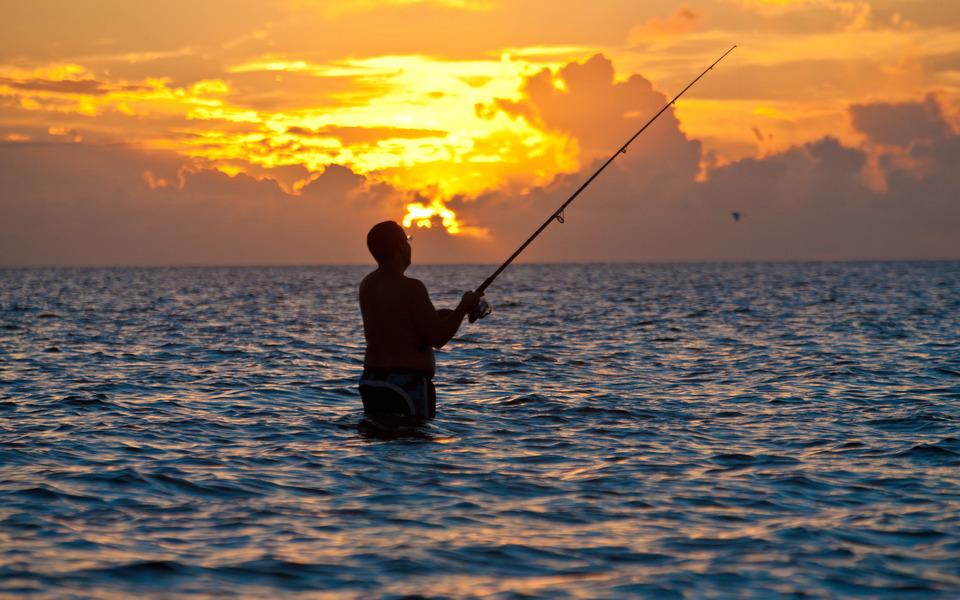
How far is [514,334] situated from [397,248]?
1585 cm

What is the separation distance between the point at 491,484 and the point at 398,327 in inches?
74.7

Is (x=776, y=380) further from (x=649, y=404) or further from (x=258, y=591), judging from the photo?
(x=258, y=591)

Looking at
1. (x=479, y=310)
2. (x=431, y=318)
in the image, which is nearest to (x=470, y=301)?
(x=479, y=310)

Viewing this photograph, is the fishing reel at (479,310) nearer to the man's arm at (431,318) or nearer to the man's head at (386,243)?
the man's arm at (431,318)

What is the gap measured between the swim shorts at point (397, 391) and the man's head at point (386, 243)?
1.01 metres

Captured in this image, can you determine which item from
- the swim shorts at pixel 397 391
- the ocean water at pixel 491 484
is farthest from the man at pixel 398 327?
the ocean water at pixel 491 484

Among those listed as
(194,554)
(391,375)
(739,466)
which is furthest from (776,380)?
(194,554)

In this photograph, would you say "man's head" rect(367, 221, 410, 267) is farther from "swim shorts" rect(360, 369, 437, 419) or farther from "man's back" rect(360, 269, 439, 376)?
"swim shorts" rect(360, 369, 437, 419)

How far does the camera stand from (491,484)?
22.2 ft

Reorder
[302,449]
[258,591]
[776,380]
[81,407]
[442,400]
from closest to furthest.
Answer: [258,591], [302,449], [81,407], [442,400], [776,380]

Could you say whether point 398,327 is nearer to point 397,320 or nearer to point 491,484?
point 397,320

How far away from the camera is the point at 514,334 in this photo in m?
23.8

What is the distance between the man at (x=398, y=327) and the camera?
795 cm

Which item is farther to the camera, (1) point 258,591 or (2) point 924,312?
(2) point 924,312
